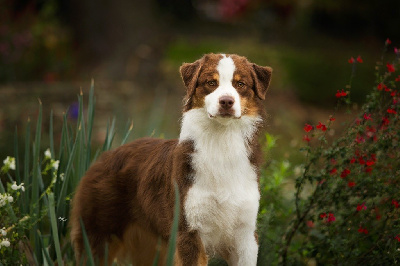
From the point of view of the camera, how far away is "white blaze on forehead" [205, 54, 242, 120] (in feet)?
9.40

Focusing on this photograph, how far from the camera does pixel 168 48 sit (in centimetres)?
1227

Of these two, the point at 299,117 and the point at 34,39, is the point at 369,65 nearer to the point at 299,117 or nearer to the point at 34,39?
the point at 299,117

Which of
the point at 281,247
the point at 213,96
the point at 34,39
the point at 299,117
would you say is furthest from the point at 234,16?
the point at 213,96

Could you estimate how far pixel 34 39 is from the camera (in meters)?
9.62

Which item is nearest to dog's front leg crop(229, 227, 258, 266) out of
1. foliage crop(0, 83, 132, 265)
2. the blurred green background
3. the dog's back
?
the dog's back

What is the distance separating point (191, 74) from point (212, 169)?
51 cm

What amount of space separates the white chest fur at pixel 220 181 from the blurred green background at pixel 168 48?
4537 millimetres

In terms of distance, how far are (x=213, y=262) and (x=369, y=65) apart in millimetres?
9176

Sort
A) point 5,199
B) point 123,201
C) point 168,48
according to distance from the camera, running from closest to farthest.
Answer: point 5,199 < point 123,201 < point 168,48

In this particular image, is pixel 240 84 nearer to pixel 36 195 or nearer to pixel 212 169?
pixel 212 169

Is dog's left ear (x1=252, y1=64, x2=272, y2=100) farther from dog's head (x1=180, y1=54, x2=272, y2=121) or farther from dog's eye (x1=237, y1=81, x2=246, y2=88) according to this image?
dog's eye (x1=237, y1=81, x2=246, y2=88)

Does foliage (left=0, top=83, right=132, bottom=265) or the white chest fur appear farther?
foliage (left=0, top=83, right=132, bottom=265)

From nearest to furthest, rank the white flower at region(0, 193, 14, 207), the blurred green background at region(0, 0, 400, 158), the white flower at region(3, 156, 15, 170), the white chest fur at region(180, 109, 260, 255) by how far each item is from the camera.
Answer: the white chest fur at region(180, 109, 260, 255)
the white flower at region(0, 193, 14, 207)
the white flower at region(3, 156, 15, 170)
the blurred green background at region(0, 0, 400, 158)

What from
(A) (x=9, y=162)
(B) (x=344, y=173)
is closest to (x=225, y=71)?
(B) (x=344, y=173)
